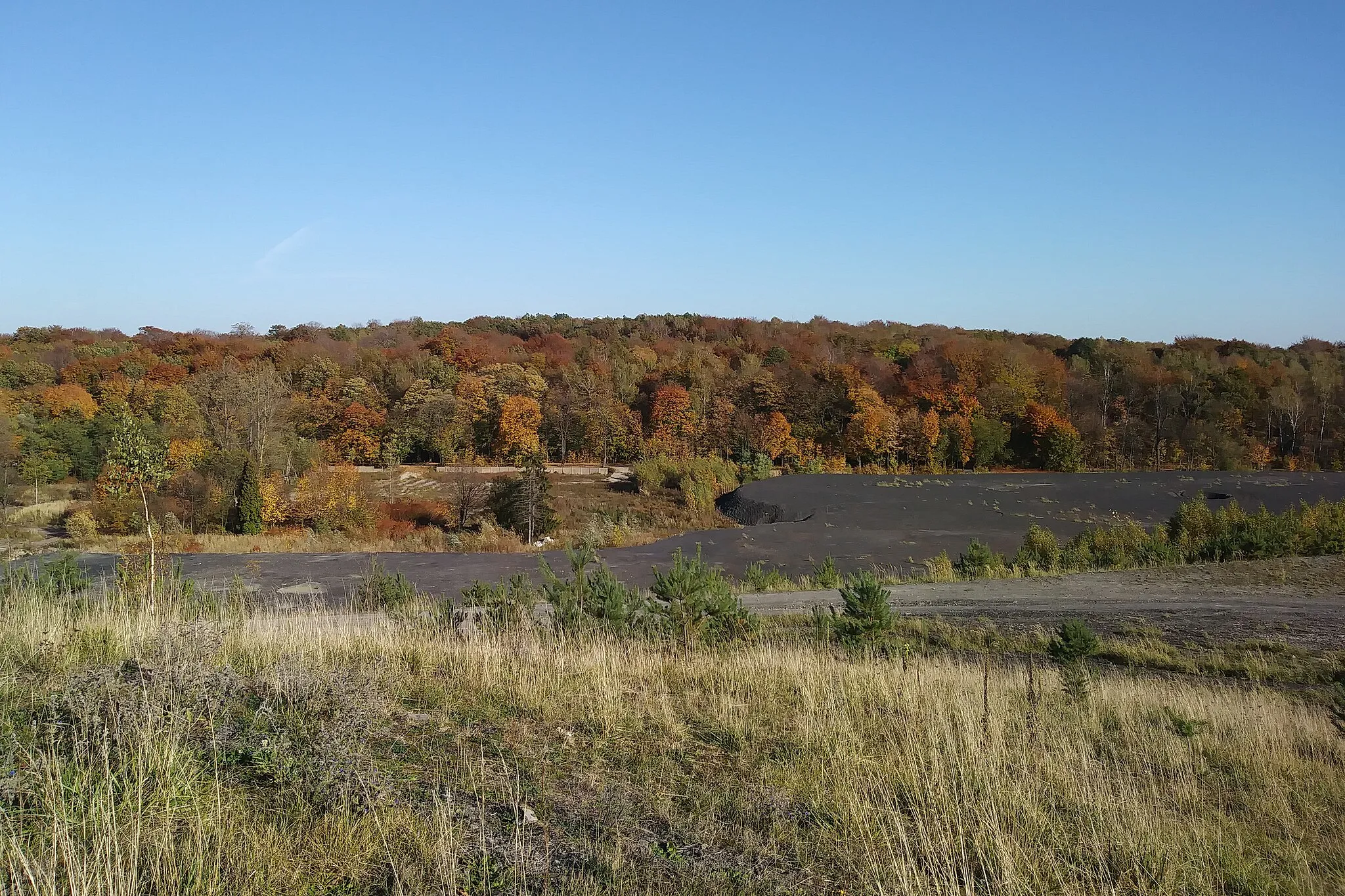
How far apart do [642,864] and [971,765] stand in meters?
2.21

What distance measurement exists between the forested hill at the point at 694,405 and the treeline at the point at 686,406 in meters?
0.20

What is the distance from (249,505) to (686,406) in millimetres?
37423

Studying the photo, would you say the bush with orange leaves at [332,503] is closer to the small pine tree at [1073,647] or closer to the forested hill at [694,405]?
the forested hill at [694,405]

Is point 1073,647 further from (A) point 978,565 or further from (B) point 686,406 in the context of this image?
(B) point 686,406

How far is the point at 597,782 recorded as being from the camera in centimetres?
429

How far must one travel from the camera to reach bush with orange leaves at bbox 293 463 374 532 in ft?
137

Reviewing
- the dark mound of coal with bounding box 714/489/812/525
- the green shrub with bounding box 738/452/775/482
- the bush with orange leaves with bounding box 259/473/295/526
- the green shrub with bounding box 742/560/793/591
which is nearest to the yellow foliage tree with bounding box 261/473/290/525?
the bush with orange leaves with bounding box 259/473/295/526

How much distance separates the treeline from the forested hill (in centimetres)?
20

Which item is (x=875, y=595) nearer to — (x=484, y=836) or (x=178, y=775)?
(x=484, y=836)

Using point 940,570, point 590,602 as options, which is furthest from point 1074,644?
point 940,570

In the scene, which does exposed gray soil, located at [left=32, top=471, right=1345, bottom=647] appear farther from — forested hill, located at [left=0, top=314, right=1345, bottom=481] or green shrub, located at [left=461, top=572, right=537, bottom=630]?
forested hill, located at [left=0, top=314, right=1345, bottom=481]

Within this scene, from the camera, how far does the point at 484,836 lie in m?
3.42

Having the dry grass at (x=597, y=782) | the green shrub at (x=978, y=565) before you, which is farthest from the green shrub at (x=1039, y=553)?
the dry grass at (x=597, y=782)

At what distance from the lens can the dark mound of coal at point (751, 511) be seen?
1618 inches
